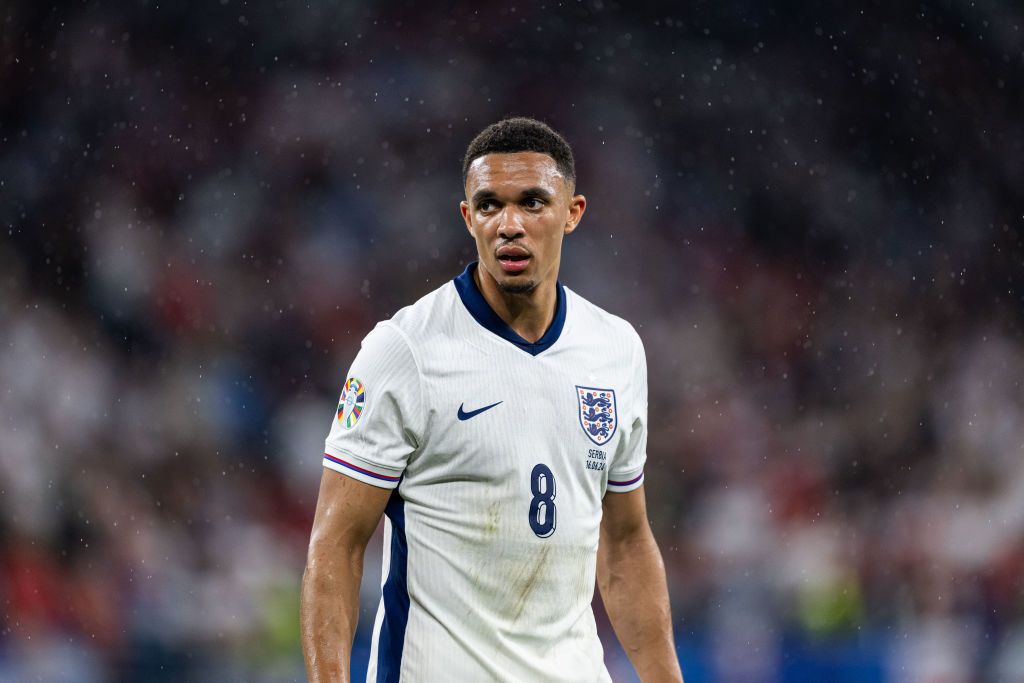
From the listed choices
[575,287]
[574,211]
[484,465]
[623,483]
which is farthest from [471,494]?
[575,287]

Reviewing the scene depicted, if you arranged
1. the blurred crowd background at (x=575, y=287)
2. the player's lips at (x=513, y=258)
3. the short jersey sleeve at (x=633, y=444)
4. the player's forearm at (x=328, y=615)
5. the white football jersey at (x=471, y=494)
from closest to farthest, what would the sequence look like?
the player's forearm at (x=328, y=615) → the white football jersey at (x=471, y=494) → the player's lips at (x=513, y=258) → the short jersey sleeve at (x=633, y=444) → the blurred crowd background at (x=575, y=287)

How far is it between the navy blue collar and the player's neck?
10 millimetres

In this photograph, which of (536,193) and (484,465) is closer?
(484,465)

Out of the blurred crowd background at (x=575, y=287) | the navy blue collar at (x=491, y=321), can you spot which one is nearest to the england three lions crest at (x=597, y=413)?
the navy blue collar at (x=491, y=321)

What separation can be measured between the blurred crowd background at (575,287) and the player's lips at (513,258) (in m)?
3.82

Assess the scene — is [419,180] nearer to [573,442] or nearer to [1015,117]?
[1015,117]

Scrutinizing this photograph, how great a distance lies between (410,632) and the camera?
2.01 metres

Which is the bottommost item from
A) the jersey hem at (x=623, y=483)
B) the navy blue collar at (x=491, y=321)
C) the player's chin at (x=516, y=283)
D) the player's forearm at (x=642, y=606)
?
the player's forearm at (x=642, y=606)

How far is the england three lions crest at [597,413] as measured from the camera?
7.06 ft

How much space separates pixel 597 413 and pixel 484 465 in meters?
0.28

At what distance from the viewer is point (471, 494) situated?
201cm

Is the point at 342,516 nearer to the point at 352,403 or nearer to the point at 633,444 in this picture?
the point at 352,403

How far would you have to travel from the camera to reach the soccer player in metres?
1.95

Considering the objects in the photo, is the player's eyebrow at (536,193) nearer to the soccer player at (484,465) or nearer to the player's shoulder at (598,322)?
the soccer player at (484,465)
